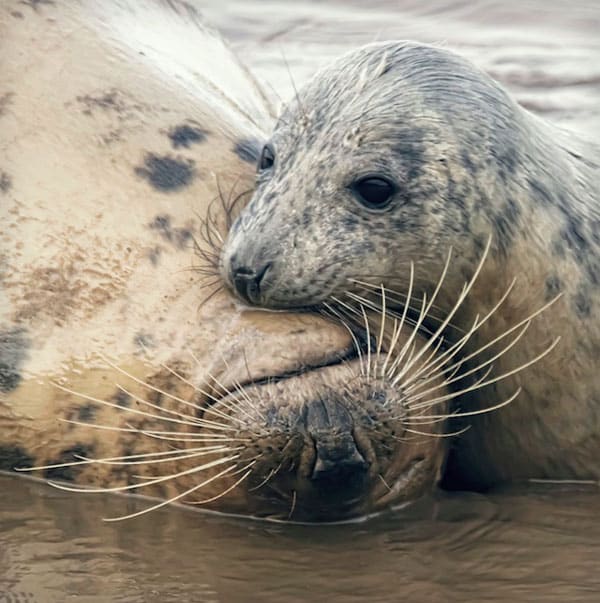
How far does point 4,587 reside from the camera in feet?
12.5

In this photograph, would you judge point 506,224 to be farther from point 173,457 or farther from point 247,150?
point 173,457

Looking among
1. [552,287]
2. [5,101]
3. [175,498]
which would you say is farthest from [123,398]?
[552,287]

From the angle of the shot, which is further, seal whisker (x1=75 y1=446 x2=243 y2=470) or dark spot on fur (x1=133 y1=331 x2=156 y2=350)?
dark spot on fur (x1=133 y1=331 x2=156 y2=350)

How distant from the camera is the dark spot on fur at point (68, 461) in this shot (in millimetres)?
4527

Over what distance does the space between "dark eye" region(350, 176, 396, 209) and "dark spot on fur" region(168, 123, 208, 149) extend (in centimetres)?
73

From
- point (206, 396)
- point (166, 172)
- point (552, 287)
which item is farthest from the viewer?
point (166, 172)

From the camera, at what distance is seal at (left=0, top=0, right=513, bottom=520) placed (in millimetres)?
4258

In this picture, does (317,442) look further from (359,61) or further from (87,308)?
(359,61)

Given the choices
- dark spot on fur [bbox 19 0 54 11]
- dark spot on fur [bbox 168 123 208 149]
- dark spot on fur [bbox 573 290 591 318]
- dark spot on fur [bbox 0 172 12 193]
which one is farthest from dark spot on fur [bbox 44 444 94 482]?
dark spot on fur [bbox 19 0 54 11]

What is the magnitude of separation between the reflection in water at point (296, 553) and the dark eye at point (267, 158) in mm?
1052

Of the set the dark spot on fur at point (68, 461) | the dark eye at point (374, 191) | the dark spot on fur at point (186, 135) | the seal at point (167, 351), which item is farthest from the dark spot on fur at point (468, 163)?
the dark spot on fur at point (68, 461)

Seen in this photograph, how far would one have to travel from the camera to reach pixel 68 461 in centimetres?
456

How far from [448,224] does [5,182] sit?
131cm

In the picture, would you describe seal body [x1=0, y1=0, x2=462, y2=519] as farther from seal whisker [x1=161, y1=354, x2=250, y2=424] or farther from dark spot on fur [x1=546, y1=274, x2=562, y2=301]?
dark spot on fur [x1=546, y1=274, x2=562, y2=301]
